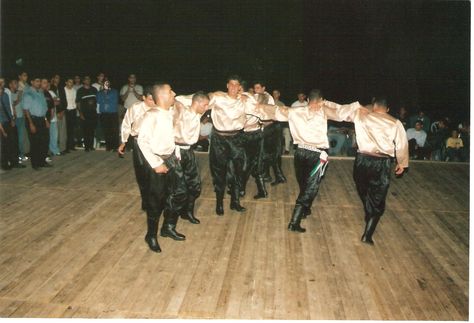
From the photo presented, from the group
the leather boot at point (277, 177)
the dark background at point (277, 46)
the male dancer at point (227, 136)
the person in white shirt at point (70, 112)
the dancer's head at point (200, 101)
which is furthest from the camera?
the dark background at point (277, 46)

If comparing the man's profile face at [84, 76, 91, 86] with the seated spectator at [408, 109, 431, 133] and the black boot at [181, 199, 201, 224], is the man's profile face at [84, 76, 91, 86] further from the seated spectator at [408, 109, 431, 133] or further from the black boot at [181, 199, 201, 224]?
the seated spectator at [408, 109, 431, 133]

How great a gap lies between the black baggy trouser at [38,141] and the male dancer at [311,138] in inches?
177

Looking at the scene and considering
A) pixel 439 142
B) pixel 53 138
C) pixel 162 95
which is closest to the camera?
pixel 162 95

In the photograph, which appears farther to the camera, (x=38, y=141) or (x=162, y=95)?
(x=38, y=141)

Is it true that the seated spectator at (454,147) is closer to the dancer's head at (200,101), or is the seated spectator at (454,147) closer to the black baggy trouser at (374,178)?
the black baggy trouser at (374,178)

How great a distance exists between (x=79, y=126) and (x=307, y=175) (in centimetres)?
614

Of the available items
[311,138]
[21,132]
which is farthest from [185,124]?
[21,132]

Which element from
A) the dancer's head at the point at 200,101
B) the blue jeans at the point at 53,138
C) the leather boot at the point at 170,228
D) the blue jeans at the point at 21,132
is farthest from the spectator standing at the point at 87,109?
the leather boot at the point at 170,228

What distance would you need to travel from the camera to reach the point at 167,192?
4719 mm

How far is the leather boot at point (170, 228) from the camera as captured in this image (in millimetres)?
5012

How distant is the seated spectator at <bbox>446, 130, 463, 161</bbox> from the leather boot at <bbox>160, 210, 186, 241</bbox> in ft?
21.8

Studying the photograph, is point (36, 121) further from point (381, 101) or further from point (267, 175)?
point (381, 101)

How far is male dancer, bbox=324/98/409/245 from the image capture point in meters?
4.78

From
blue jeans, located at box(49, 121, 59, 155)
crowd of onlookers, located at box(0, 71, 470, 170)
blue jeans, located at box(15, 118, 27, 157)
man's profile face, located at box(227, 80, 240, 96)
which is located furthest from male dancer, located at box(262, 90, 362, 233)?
blue jeans, located at box(49, 121, 59, 155)
